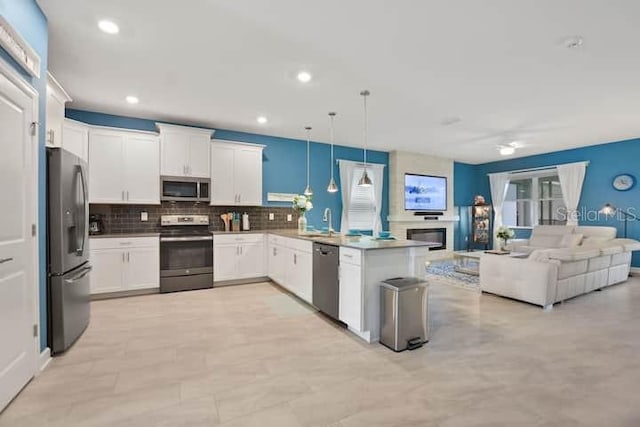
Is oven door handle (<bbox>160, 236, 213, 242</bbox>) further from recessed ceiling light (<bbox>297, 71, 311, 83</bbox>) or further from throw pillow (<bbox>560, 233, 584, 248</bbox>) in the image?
throw pillow (<bbox>560, 233, 584, 248</bbox>)

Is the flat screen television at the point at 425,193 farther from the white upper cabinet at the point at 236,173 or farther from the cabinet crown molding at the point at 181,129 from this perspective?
the cabinet crown molding at the point at 181,129

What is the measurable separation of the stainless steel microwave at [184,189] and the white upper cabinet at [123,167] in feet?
0.36

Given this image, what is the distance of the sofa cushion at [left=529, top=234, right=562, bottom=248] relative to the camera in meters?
6.55

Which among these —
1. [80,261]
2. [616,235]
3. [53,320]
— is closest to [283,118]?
[80,261]

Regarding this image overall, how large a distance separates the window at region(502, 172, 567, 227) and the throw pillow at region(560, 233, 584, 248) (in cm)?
142

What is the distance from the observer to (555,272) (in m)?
3.96

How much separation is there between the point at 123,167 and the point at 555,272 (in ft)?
20.3

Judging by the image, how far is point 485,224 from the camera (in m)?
8.52

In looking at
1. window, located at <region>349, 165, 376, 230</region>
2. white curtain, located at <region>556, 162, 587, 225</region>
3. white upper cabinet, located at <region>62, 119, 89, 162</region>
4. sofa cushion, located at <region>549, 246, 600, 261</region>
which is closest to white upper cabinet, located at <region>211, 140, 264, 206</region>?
white upper cabinet, located at <region>62, 119, 89, 162</region>

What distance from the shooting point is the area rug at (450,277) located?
17.0ft

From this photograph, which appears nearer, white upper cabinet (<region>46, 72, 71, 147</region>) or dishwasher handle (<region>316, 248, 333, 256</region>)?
white upper cabinet (<region>46, 72, 71, 147</region>)

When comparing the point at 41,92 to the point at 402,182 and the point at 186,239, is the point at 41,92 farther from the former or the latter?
the point at 402,182

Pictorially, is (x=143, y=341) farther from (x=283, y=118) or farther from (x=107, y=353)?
(x=283, y=118)

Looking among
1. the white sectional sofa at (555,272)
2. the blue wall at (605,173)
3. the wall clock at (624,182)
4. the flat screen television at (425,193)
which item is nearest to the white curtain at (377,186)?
the flat screen television at (425,193)
